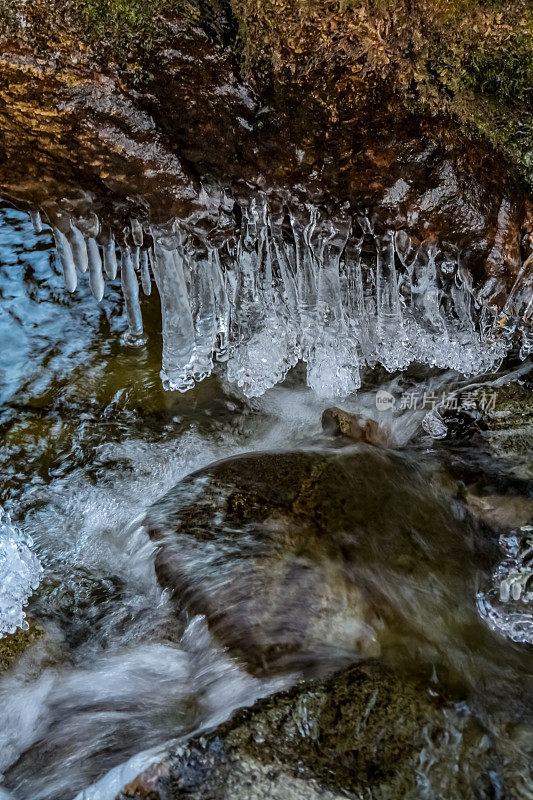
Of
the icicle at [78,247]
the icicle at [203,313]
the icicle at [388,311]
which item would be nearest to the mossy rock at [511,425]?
the icicle at [388,311]

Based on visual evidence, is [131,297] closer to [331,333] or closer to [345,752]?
[331,333]

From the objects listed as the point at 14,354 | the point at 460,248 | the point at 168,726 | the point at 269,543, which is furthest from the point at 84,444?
the point at 460,248

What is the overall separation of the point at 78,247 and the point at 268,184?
102 centimetres

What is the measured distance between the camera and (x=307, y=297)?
3.71m

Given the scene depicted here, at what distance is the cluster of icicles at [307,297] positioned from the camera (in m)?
3.49

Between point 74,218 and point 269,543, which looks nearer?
point 269,543

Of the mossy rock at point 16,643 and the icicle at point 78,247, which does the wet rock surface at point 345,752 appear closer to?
the mossy rock at point 16,643

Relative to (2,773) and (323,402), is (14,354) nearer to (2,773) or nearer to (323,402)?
(323,402)

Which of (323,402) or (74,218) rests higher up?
(74,218)

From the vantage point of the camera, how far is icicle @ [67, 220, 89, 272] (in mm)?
3396

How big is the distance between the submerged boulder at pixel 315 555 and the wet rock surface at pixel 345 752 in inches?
8.1

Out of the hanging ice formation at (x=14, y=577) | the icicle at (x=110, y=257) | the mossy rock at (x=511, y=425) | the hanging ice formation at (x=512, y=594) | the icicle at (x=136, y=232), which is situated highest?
the icicle at (x=136, y=232)

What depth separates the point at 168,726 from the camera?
2.57 m

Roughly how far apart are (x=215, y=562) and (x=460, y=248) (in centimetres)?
201
